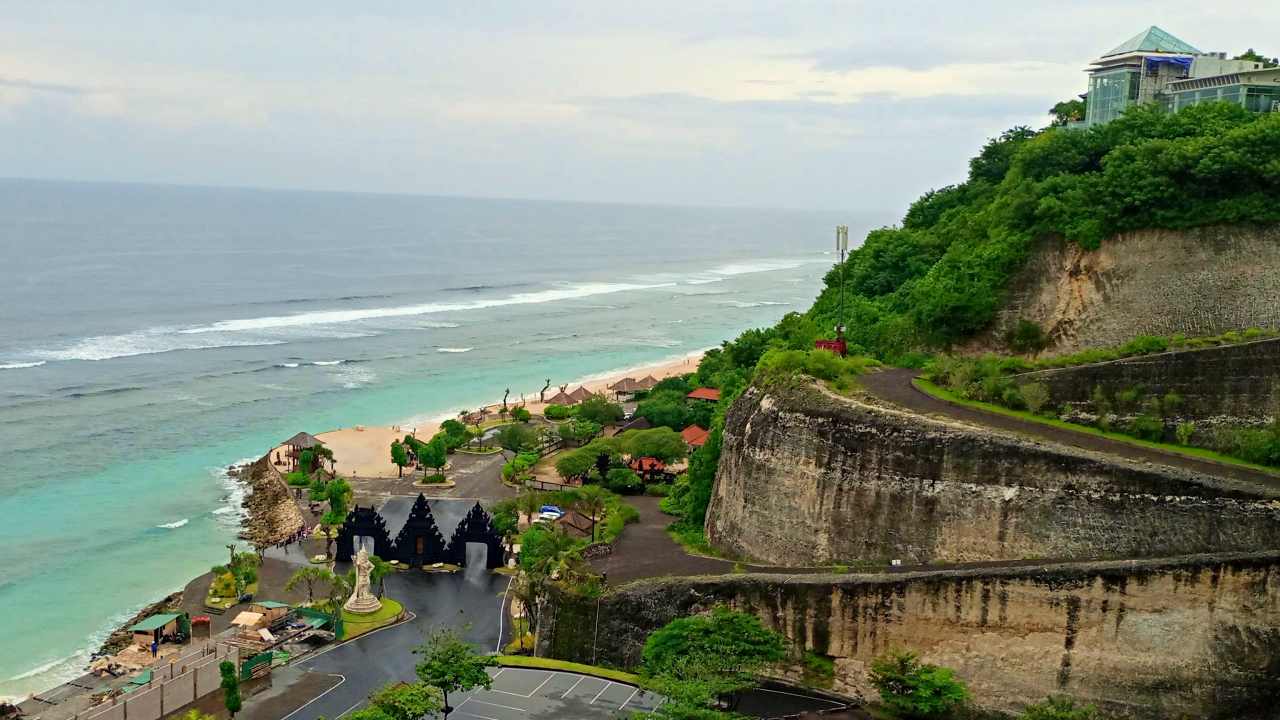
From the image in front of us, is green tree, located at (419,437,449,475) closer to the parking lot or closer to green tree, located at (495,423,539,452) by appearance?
green tree, located at (495,423,539,452)

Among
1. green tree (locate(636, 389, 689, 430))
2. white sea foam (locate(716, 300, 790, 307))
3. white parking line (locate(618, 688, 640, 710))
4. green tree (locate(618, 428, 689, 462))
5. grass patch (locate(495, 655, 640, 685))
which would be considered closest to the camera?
white parking line (locate(618, 688, 640, 710))

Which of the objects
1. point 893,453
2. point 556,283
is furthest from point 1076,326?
point 556,283

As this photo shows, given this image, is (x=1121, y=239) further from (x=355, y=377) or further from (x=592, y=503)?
(x=355, y=377)

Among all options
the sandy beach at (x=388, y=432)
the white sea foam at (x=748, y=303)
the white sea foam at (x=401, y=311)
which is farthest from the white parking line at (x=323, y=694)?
the white sea foam at (x=748, y=303)

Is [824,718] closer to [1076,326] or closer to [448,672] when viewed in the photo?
[448,672]

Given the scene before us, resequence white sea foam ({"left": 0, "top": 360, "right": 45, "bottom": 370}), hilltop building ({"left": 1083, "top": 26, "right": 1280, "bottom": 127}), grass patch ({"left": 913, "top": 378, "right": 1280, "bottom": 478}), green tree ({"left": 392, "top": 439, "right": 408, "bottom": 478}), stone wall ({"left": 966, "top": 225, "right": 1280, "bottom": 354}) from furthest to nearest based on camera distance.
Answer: white sea foam ({"left": 0, "top": 360, "right": 45, "bottom": 370}) → green tree ({"left": 392, "top": 439, "right": 408, "bottom": 478}) → hilltop building ({"left": 1083, "top": 26, "right": 1280, "bottom": 127}) → stone wall ({"left": 966, "top": 225, "right": 1280, "bottom": 354}) → grass patch ({"left": 913, "top": 378, "right": 1280, "bottom": 478})

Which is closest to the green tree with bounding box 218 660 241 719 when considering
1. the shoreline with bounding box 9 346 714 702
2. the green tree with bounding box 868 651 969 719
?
the shoreline with bounding box 9 346 714 702

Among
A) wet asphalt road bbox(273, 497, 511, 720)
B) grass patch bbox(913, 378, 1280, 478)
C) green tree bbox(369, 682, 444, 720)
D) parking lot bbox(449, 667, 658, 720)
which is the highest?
grass patch bbox(913, 378, 1280, 478)
